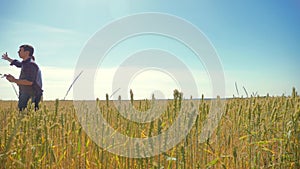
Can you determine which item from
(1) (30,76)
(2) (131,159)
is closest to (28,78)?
(1) (30,76)

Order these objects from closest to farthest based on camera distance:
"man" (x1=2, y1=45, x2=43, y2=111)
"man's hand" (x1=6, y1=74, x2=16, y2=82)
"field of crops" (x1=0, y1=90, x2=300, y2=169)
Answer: "field of crops" (x1=0, y1=90, x2=300, y2=169) < "man's hand" (x1=6, y1=74, x2=16, y2=82) < "man" (x1=2, y1=45, x2=43, y2=111)

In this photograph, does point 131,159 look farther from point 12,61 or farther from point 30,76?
point 12,61

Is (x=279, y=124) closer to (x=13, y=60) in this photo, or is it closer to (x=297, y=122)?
(x=297, y=122)

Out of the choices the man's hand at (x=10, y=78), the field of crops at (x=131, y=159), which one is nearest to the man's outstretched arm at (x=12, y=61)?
the man's hand at (x=10, y=78)

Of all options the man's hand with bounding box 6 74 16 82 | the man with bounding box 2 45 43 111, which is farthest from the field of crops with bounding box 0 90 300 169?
the man with bounding box 2 45 43 111

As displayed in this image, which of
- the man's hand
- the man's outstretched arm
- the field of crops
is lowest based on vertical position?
the field of crops

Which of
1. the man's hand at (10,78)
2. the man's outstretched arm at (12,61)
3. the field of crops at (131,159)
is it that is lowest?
the field of crops at (131,159)

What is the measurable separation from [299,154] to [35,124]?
2296mm

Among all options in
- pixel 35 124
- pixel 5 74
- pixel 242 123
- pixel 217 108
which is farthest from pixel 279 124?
pixel 5 74

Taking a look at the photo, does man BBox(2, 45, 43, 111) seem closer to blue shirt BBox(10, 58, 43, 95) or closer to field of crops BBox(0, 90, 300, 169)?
blue shirt BBox(10, 58, 43, 95)

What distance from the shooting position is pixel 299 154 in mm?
2531

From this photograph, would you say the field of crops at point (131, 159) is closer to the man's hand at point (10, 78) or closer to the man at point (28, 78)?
the man's hand at point (10, 78)

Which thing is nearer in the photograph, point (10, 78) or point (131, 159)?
point (131, 159)

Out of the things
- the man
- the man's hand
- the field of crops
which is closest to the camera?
the field of crops
